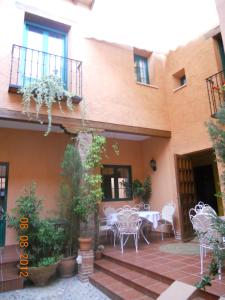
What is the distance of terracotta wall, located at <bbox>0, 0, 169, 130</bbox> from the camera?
5.38 metres

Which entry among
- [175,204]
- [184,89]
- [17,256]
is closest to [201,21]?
[184,89]

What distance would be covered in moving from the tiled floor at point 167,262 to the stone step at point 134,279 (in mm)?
130

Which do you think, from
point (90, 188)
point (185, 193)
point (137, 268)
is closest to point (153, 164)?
point (185, 193)

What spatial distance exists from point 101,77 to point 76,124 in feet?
5.18

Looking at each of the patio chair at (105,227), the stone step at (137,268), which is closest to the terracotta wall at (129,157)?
the patio chair at (105,227)

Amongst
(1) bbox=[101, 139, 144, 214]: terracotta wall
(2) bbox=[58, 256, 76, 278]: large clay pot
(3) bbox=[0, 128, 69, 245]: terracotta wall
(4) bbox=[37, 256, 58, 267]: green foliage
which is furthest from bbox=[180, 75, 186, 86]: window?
(4) bbox=[37, 256, 58, 267]: green foliage

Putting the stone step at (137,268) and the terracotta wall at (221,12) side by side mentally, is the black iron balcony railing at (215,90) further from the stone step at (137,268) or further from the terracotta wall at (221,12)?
the stone step at (137,268)

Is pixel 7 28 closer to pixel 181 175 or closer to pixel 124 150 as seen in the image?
pixel 124 150

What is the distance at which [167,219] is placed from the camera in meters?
6.48

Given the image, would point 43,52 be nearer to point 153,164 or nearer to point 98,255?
point 153,164

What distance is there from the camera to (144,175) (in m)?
8.30

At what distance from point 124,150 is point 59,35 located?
13.2 ft

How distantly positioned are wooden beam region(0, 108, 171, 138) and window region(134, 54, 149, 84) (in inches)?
69.2

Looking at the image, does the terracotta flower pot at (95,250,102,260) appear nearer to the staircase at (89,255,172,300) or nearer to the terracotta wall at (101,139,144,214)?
the staircase at (89,255,172,300)
